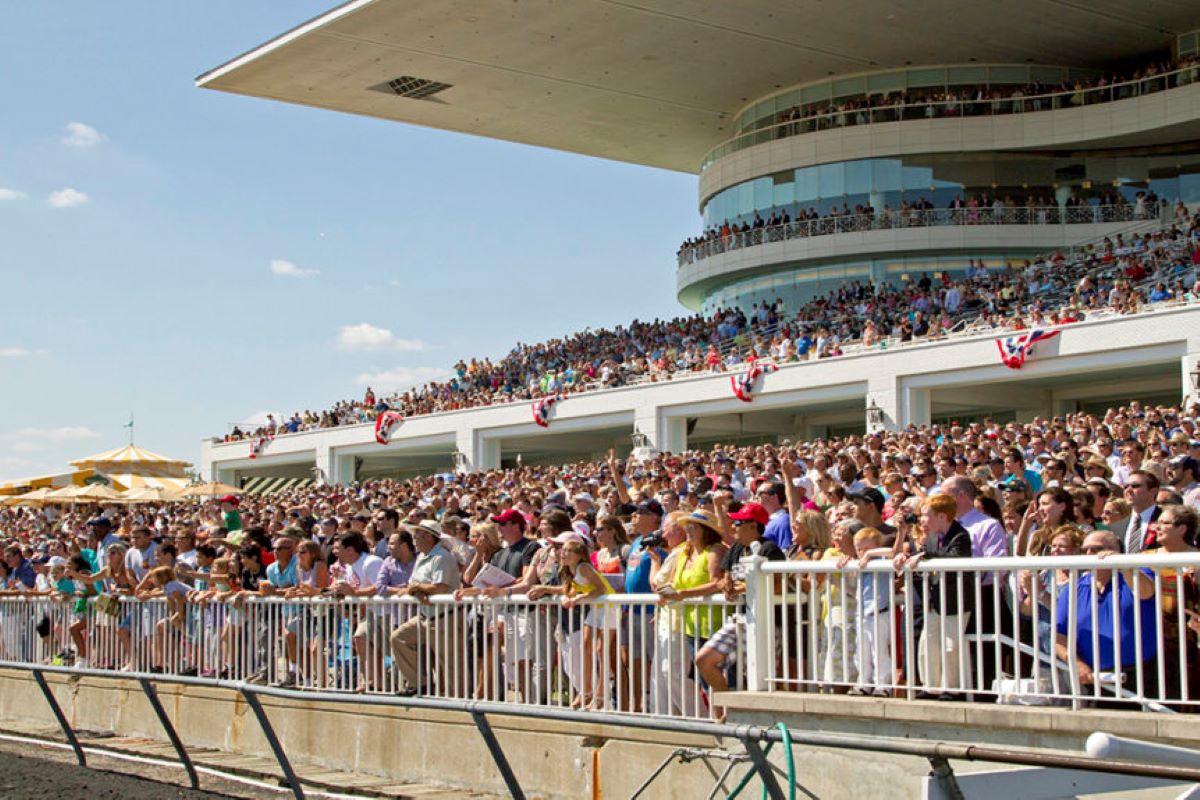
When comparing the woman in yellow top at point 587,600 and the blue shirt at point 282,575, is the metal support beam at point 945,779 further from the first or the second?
the blue shirt at point 282,575

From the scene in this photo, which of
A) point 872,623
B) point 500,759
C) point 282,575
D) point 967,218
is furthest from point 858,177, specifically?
point 500,759

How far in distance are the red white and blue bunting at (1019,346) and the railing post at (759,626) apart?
25.3m

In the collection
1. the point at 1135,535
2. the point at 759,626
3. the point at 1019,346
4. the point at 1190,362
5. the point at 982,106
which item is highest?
the point at 982,106

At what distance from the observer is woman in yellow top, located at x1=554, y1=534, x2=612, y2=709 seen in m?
9.42

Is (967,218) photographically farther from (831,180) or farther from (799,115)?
(799,115)

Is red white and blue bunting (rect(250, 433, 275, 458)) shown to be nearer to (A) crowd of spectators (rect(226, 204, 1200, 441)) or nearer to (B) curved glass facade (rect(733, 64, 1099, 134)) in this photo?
(A) crowd of spectators (rect(226, 204, 1200, 441))

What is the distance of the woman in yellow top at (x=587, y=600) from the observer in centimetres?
942

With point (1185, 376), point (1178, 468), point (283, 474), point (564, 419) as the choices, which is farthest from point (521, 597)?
point (283, 474)

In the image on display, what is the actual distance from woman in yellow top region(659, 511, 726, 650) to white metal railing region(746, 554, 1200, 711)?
49cm

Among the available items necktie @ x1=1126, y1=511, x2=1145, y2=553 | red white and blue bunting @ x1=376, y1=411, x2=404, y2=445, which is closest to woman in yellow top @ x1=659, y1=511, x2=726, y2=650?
necktie @ x1=1126, y1=511, x2=1145, y2=553

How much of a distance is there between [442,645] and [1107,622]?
525cm

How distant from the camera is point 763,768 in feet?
18.7

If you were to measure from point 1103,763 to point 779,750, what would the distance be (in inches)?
120

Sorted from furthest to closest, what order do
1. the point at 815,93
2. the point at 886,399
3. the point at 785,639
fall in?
the point at 815,93
the point at 886,399
the point at 785,639
